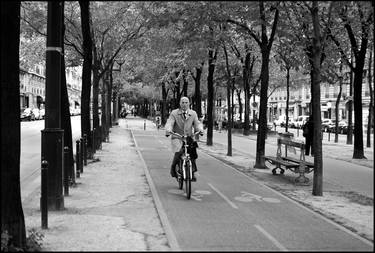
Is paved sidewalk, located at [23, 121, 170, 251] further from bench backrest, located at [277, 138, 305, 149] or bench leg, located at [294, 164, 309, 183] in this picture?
bench backrest, located at [277, 138, 305, 149]

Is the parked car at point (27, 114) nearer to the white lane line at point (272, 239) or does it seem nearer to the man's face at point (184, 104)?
the man's face at point (184, 104)

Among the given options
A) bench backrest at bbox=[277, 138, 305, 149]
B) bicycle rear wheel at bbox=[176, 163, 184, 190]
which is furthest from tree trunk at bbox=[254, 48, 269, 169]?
bicycle rear wheel at bbox=[176, 163, 184, 190]

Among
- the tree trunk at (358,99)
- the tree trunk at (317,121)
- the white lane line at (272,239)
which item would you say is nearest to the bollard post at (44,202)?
the white lane line at (272,239)

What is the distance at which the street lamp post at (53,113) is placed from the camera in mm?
8492

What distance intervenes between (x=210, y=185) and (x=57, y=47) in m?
5.24

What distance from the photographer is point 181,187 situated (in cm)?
1131

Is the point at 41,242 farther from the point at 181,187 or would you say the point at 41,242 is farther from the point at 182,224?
the point at 181,187

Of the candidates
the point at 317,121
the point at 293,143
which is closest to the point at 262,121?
the point at 293,143

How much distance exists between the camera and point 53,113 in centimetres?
870

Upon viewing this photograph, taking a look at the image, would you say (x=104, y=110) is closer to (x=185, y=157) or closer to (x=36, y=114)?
(x=185, y=157)

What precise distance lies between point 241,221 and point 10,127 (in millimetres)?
3789

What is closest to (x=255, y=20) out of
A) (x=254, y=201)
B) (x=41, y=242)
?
(x=254, y=201)

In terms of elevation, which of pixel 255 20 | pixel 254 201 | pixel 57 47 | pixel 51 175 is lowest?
pixel 254 201

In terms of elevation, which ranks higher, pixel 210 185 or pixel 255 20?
pixel 255 20
